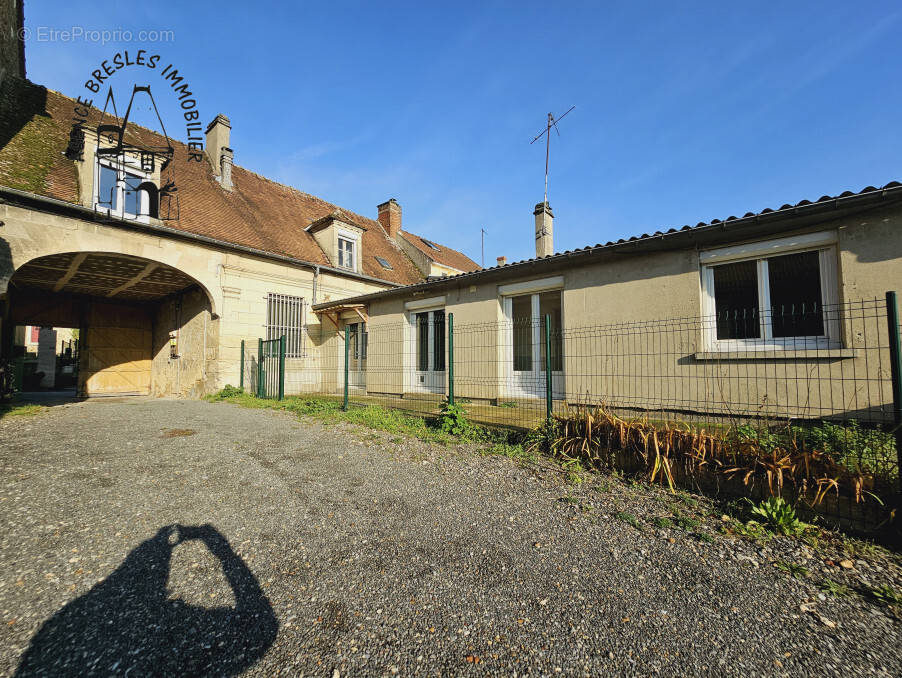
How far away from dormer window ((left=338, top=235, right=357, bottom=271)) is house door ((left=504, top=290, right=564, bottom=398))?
8.74 meters

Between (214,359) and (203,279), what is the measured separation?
7.59ft

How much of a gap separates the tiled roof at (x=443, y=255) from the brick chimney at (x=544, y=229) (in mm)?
6484

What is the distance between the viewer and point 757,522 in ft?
9.64

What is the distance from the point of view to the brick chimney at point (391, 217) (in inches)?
783

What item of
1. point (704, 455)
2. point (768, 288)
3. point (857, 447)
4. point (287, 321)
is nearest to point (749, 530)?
point (704, 455)

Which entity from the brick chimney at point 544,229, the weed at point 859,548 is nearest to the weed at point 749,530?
the weed at point 859,548

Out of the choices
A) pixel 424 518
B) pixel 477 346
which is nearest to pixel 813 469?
pixel 424 518

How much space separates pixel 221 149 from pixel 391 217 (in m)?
7.92

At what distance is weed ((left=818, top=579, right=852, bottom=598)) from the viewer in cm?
216

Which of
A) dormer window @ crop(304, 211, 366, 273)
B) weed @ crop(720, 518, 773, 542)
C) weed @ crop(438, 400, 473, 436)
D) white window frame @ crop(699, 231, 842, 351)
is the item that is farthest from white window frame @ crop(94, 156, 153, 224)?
weed @ crop(720, 518, 773, 542)

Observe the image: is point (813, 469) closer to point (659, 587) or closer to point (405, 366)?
point (659, 587)

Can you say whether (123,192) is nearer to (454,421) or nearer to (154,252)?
(154,252)

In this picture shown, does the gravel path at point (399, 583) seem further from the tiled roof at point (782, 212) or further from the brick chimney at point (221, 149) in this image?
the brick chimney at point (221, 149)

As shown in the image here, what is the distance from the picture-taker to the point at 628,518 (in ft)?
10.0
